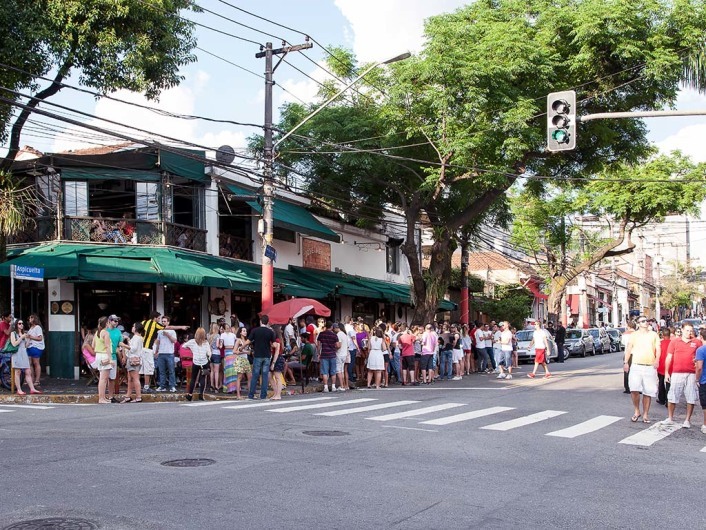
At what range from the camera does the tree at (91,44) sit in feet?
57.5

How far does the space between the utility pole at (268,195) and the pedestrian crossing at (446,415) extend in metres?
4.63

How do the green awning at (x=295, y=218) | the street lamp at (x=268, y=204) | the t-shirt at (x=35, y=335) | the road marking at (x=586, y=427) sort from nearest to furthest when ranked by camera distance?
the road marking at (x=586, y=427)
the t-shirt at (x=35, y=335)
the street lamp at (x=268, y=204)
the green awning at (x=295, y=218)

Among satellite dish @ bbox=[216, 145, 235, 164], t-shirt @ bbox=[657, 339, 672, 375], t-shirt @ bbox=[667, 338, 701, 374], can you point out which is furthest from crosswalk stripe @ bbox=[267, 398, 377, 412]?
satellite dish @ bbox=[216, 145, 235, 164]

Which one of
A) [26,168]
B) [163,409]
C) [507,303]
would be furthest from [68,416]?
[507,303]

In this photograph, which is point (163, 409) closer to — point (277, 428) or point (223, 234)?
point (277, 428)

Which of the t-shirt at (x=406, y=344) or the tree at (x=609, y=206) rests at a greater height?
the tree at (x=609, y=206)

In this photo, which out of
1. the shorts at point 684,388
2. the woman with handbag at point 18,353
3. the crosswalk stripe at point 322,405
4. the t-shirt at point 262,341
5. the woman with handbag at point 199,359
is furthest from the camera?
the woman with handbag at point 18,353

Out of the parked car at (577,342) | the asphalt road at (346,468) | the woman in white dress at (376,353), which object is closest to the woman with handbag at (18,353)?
the asphalt road at (346,468)

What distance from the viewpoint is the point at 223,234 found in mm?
25859

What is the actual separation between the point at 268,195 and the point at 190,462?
1302 centimetres

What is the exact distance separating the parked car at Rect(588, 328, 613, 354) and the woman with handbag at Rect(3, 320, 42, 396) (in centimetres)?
3441

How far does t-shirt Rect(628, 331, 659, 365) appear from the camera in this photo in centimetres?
1341

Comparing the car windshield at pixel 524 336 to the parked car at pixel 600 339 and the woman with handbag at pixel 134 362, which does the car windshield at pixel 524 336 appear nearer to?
the parked car at pixel 600 339

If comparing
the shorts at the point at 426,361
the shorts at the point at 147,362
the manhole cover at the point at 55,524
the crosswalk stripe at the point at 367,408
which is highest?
the shorts at the point at 147,362
